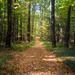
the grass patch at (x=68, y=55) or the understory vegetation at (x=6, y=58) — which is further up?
the understory vegetation at (x=6, y=58)

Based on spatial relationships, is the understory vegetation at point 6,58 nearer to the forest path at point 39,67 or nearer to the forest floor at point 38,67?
the forest floor at point 38,67

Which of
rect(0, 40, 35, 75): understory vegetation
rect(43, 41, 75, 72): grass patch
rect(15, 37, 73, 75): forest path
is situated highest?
rect(0, 40, 35, 75): understory vegetation

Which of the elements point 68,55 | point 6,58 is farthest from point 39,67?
point 68,55

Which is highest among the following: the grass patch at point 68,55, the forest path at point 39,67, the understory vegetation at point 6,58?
the understory vegetation at point 6,58

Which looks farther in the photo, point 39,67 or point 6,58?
point 6,58

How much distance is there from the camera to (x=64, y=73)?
138 inches

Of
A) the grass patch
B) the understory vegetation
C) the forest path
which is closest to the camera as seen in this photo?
the understory vegetation

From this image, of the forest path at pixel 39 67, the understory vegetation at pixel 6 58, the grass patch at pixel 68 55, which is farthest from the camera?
the grass patch at pixel 68 55

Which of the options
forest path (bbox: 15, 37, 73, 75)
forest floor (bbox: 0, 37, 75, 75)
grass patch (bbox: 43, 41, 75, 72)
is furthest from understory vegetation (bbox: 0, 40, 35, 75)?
grass patch (bbox: 43, 41, 75, 72)

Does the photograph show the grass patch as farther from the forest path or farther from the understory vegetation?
the understory vegetation

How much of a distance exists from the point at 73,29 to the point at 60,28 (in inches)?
160

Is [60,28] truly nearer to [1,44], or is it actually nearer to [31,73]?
[1,44]

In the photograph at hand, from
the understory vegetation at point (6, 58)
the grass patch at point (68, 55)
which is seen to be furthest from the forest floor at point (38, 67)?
the grass patch at point (68, 55)

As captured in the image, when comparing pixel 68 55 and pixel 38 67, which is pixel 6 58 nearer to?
pixel 38 67
